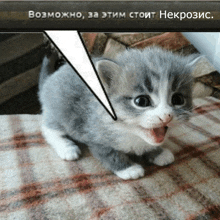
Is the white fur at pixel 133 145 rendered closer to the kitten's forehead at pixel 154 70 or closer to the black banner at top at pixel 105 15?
the kitten's forehead at pixel 154 70

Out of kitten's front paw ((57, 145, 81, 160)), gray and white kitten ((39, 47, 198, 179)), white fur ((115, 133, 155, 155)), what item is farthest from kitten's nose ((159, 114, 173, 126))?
kitten's front paw ((57, 145, 81, 160))

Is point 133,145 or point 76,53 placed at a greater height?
point 76,53

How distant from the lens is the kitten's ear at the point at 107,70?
0.54 m

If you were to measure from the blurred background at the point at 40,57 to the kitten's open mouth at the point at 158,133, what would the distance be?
140 millimetres

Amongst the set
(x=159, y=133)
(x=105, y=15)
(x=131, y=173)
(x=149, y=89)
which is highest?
(x=105, y=15)

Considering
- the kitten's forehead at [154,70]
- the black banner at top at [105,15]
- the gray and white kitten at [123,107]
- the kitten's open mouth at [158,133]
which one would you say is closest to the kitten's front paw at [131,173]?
the gray and white kitten at [123,107]

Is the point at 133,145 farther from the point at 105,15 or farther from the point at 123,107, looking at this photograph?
the point at 105,15

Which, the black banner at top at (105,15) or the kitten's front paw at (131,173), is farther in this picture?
the kitten's front paw at (131,173)

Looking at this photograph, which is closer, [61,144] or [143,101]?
[143,101]

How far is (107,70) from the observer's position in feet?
1.81

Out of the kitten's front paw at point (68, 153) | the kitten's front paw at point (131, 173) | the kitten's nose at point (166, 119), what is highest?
the kitten's nose at point (166, 119)

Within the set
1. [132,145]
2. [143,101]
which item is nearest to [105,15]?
[143,101]

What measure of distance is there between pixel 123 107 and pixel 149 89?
2.9 inches

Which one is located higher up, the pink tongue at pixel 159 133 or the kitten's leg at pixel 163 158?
the pink tongue at pixel 159 133
